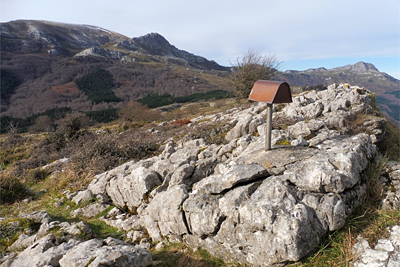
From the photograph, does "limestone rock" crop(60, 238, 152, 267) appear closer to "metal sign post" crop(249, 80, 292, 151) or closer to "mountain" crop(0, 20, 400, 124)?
"metal sign post" crop(249, 80, 292, 151)

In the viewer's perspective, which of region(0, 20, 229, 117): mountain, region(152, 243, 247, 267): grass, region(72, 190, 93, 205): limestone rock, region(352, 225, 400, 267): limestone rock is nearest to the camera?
region(352, 225, 400, 267): limestone rock

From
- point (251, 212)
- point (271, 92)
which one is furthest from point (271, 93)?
point (251, 212)

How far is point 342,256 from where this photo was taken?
3.40 metres

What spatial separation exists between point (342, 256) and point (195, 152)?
518 cm

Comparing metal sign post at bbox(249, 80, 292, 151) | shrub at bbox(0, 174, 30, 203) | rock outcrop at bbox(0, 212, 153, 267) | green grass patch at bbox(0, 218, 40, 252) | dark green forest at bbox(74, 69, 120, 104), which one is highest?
dark green forest at bbox(74, 69, 120, 104)

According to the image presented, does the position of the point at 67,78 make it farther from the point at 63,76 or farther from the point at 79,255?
the point at 79,255

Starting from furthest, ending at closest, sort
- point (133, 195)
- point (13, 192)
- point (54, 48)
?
point (54, 48) < point (13, 192) < point (133, 195)

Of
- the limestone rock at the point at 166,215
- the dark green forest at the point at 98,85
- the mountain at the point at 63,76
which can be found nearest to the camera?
the limestone rock at the point at 166,215

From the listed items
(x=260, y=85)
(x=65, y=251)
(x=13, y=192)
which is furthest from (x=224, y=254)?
(x=13, y=192)

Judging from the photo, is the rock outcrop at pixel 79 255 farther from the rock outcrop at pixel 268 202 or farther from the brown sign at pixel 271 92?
the brown sign at pixel 271 92

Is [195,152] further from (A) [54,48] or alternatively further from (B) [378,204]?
(A) [54,48]

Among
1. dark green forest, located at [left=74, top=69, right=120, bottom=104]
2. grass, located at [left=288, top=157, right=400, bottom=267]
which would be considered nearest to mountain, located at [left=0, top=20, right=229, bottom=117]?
dark green forest, located at [left=74, top=69, right=120, bottom=104]

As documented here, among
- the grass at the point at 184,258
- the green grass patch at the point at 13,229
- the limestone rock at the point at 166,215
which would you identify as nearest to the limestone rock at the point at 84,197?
the green grass patch at the point at 13,229

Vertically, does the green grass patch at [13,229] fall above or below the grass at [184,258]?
below
